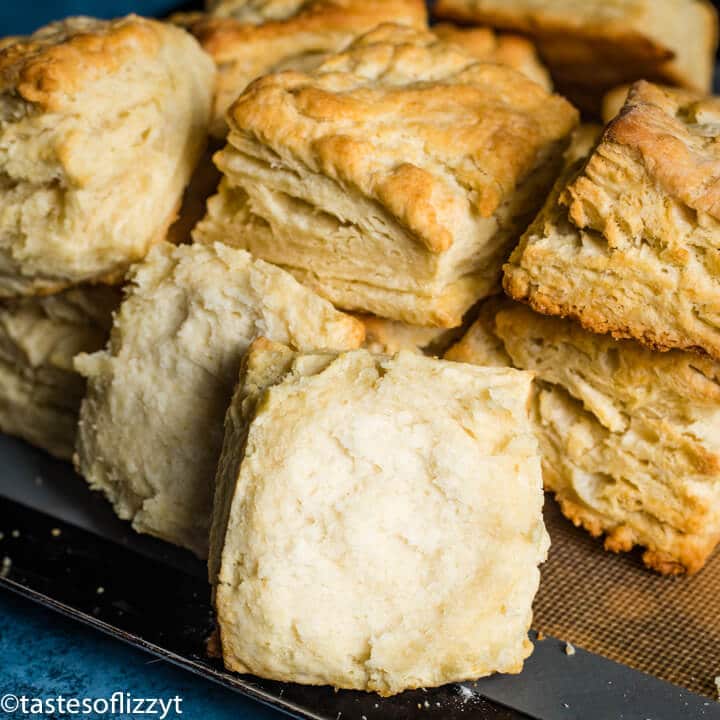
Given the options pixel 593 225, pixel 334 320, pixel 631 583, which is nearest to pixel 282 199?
pixel 334 320

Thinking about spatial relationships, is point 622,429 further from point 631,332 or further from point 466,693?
point 466,693

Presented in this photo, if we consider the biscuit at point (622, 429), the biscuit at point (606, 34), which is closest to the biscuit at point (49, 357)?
the biscuit at point (622, 429)

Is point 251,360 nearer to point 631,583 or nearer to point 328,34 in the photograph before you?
point 631,583

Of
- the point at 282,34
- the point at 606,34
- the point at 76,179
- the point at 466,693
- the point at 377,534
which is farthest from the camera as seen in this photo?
the point at 606,34

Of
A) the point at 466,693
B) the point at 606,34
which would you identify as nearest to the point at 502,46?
the point at 606,34

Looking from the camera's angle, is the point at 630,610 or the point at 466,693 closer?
the point at 466,693

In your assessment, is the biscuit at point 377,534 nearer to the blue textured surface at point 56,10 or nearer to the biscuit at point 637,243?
the biscuit at point 637,243

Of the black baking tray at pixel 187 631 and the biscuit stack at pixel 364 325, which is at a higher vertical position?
the biscuit stack at pixel 364 325
